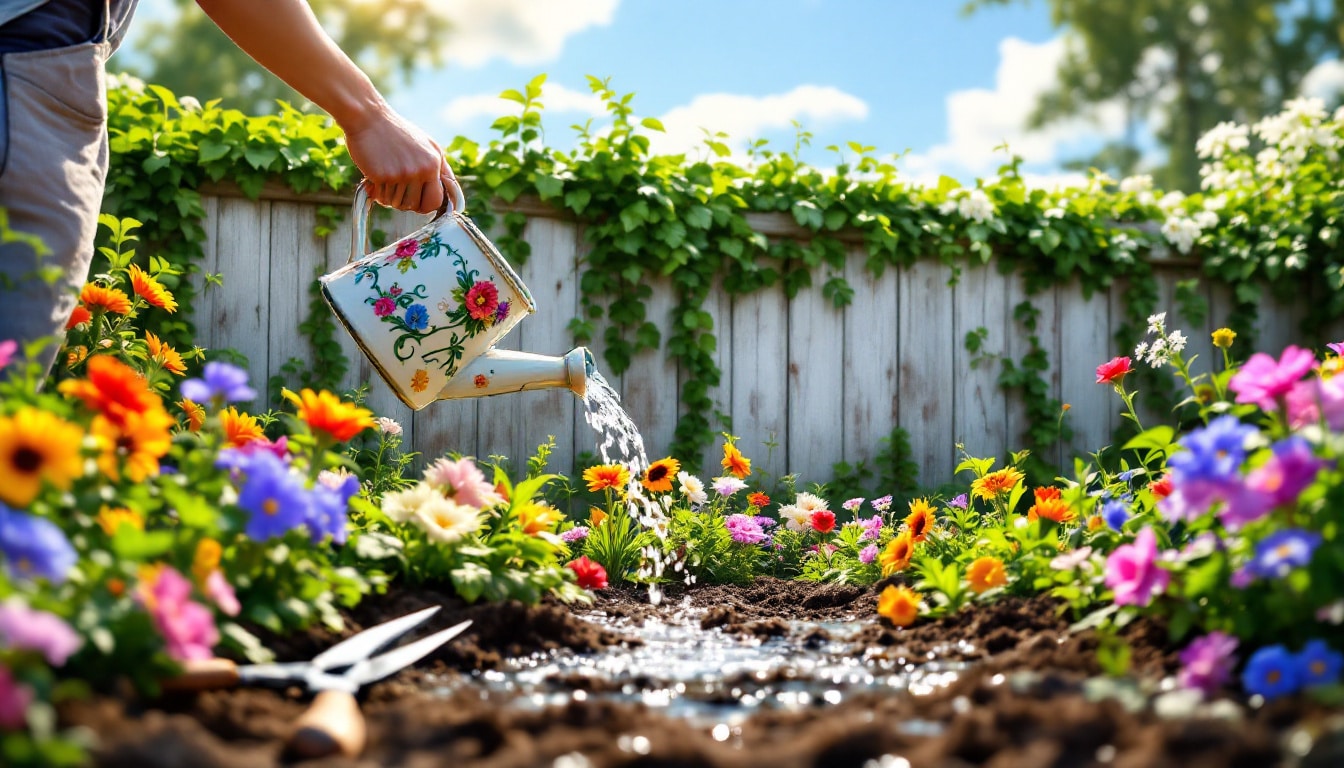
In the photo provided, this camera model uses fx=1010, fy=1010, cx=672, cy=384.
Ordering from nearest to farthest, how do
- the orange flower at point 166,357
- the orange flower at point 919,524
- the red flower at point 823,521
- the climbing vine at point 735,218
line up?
the orange flower at point 919,524, the orange flower at point 166,357, the red flower at point 823,521, the climbing vine at point 735,218

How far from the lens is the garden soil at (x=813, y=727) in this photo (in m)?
0.75

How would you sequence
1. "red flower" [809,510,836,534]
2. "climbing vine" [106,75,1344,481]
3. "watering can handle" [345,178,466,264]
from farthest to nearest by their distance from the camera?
"climbing vine" [106,75,1344,481] → "red flower" [809,510,836,534] → "watering can handle" [345,178,466,264]

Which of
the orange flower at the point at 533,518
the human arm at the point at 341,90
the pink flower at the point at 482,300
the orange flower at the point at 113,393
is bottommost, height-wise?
the orange flower at the point at 533,518

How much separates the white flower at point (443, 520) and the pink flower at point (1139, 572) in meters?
0.90

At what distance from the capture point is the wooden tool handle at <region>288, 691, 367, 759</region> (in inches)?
31.9

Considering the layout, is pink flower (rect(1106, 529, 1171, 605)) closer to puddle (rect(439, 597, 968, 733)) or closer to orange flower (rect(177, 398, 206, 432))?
puddle (rect(439, 597, 968, 733))

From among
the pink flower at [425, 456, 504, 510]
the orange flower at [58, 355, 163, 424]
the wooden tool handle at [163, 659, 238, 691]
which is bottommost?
the wooden tool handle at [163, 659, 238, 691]

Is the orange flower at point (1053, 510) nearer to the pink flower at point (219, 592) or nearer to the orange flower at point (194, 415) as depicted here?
the pink flower at point (219, 592)

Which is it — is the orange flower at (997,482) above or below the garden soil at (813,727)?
above

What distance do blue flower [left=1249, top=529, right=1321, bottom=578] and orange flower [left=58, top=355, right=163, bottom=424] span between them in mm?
1109

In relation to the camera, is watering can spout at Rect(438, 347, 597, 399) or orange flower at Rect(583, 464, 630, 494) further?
orange flower at Rect(583, 464, 630, 494)

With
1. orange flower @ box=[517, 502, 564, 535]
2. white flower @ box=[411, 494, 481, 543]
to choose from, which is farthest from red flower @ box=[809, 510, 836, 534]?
white flower @ box=[411, 494, 481, 543]

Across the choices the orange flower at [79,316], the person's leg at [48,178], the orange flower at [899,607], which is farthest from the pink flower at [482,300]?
the orange flower at [79,316]

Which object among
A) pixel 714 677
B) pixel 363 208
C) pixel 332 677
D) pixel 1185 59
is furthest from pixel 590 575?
pixel 1185 59
